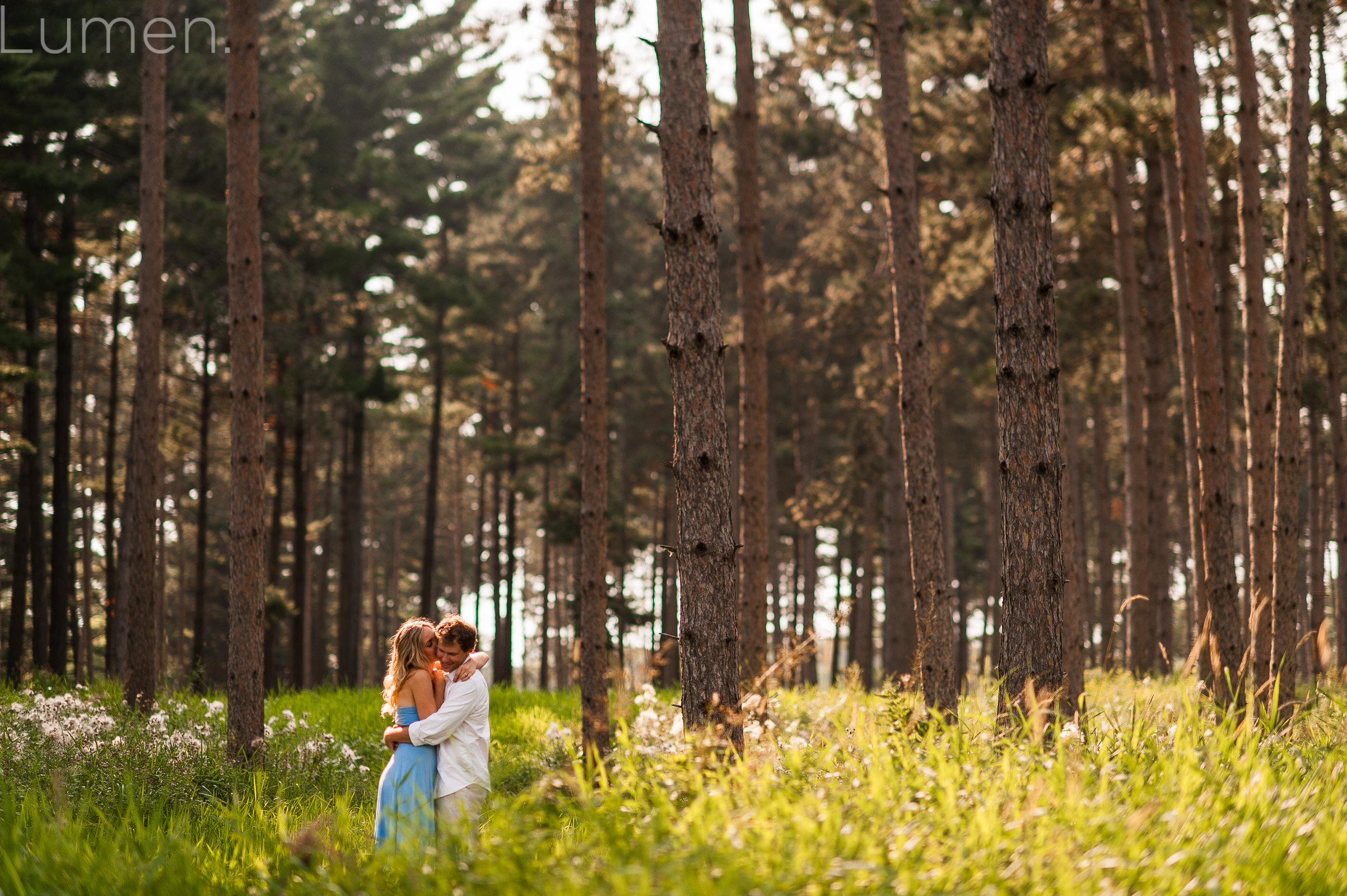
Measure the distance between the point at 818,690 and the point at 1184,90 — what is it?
815 cm

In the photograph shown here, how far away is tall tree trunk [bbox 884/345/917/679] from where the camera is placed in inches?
742

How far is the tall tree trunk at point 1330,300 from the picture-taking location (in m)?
14.3

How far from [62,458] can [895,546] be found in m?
15.9

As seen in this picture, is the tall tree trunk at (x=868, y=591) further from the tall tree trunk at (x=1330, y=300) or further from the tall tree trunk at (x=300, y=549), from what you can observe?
the tall tree trunk at (x=300, y=549)

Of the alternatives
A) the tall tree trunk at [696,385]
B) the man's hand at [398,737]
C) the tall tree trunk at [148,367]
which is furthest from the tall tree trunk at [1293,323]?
the tall tree trunk at [148,367]

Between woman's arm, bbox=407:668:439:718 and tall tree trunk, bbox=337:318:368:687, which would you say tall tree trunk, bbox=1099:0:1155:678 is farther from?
tall tree trunk, bbox=337:318:368:687

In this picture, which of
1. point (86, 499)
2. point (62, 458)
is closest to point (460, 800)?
point (62, 458)

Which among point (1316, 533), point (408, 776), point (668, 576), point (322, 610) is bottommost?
point (322, 610)

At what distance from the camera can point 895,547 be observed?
19625mm

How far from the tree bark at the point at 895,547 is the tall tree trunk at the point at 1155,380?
470 cm

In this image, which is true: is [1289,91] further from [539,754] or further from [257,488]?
[257,488]

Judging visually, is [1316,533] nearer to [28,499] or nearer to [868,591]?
[868,591]

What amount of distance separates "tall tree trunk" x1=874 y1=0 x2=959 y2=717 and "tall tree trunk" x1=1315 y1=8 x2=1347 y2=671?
29.9 feet

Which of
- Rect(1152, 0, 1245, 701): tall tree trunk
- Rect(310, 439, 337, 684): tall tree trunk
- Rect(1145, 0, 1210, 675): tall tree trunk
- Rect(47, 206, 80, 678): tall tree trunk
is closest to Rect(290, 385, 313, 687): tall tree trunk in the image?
Rect(310, 439, 337, 684): tall tree trunk
